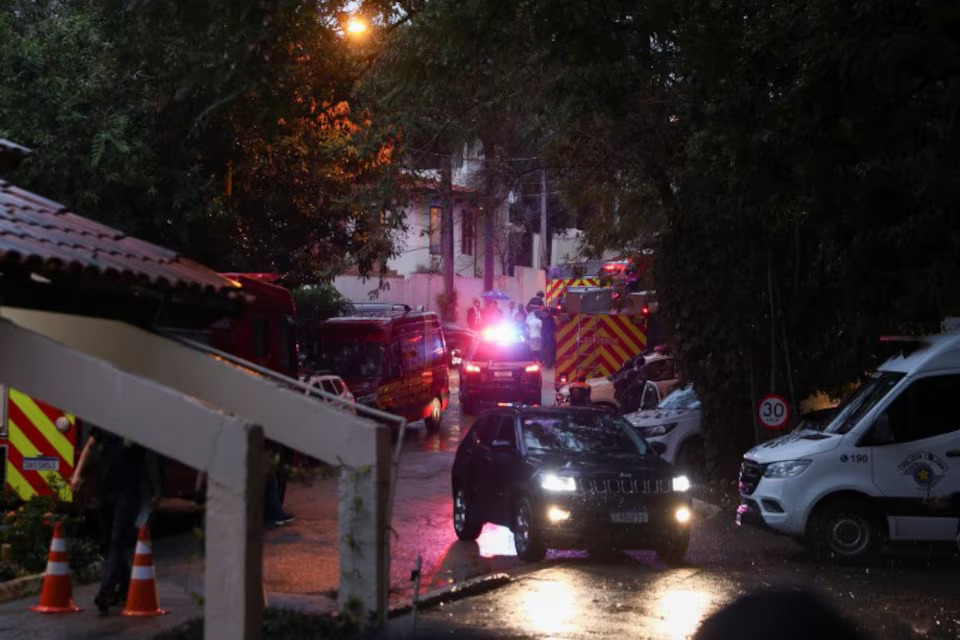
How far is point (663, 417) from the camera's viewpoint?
70.0 feet

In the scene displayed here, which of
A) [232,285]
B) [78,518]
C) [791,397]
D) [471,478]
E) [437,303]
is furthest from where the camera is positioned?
[437,303]

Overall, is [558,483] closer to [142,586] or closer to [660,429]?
[142,586]

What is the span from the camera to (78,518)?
12992mm

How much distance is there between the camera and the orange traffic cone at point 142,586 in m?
10.6

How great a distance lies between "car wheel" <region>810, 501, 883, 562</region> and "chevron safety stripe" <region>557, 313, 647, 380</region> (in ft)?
56.1

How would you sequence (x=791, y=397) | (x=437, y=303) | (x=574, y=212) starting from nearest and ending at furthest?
(x=791, y=397), (x=574, y=212), (x=437, y=303)

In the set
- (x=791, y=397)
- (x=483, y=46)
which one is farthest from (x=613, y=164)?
(x=483, y=46)

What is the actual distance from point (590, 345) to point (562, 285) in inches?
288

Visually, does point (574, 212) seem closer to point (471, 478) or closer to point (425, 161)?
point (425, 161)

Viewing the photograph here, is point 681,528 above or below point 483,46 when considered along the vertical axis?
below

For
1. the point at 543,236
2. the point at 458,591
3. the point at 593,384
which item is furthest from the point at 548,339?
A: the point at 458,591

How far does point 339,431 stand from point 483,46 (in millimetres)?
9805

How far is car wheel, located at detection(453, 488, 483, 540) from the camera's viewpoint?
15141 millimetres

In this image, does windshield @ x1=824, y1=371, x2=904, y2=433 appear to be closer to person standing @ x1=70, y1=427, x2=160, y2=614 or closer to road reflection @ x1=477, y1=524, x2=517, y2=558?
road reflection @ x1=477, y1=524, x2=517, y2=558
